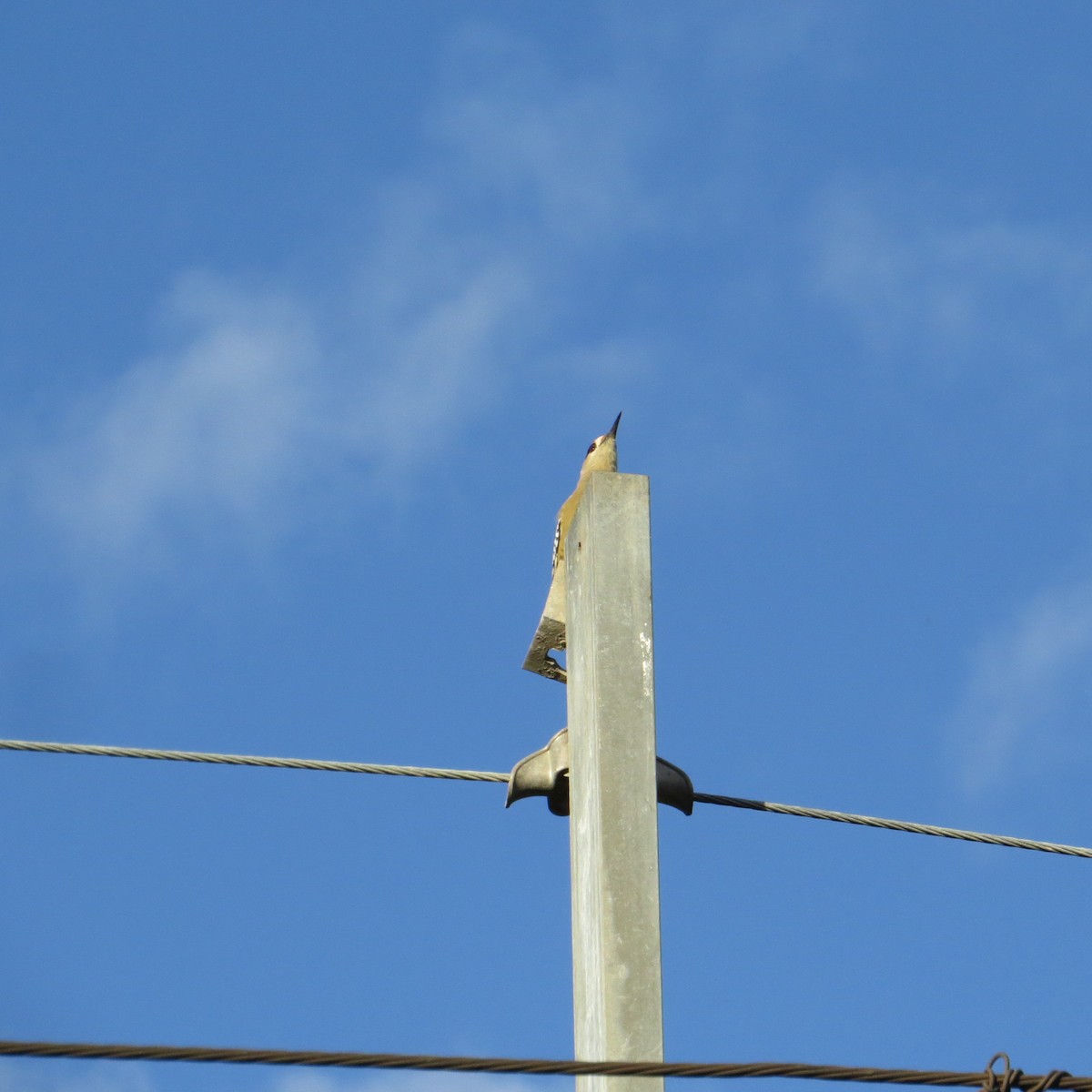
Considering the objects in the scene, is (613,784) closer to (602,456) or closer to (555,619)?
(555,619)

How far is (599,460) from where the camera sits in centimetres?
984

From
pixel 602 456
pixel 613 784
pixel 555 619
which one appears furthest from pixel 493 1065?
pixel 602 456

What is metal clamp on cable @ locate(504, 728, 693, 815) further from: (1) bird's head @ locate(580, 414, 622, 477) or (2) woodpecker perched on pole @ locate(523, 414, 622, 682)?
(1) bird's head @ locate(580, 414, 622, 477)

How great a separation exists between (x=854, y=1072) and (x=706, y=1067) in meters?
0.31

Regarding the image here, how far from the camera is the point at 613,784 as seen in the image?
546 cm

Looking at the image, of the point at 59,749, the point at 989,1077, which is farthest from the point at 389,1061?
the point at 59,749

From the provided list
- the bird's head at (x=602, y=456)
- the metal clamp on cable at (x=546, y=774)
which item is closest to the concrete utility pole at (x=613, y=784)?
the metal clamp on cable at (x=546, y=774)

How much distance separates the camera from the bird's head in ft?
32.1

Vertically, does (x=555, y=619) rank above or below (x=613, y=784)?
above

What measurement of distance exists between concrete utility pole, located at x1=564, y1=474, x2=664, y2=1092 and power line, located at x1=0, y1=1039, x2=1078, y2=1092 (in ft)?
3.04

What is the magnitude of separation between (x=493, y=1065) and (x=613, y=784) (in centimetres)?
145

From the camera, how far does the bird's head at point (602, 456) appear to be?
9773 millimetres

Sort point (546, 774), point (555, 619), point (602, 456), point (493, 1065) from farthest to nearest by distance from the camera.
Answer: point (602, 456) < point (555, 619) < point (546, 774) < point (493, 1065)

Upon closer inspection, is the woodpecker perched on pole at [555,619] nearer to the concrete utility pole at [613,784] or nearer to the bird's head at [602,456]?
the concrete utility pole at [613,784]
